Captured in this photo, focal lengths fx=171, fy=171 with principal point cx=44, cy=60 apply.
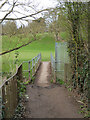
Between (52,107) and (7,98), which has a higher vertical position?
(7,98)

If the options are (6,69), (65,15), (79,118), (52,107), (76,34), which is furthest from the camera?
(65,15)

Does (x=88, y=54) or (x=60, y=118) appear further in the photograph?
(x=88, y=54)

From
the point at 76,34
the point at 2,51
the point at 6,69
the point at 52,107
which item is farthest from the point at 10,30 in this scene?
the point at 52,107

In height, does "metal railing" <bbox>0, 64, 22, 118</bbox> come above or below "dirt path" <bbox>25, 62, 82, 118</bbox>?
above

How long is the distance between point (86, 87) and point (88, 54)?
80 cm

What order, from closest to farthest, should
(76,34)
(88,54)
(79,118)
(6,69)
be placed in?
(79,118), (88,54), (6,69), (76,34)

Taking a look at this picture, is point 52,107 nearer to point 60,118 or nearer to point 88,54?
point 60,118

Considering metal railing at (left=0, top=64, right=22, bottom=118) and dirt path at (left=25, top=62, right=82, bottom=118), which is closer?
metal railing at (left=0, top=64, right=22, bottom=118)

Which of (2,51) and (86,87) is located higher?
(2,51)

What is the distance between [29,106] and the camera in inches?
177

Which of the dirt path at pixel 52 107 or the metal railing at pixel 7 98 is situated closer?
the metal railing at pixel 7 98

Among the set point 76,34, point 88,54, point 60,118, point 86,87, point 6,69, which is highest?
point 76,34

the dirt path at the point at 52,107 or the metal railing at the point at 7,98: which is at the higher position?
the metal railing at the point at 7,98

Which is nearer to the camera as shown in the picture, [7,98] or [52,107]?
[7,98]
